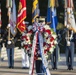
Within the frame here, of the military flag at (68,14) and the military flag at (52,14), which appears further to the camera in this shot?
the military flag at (52,14)

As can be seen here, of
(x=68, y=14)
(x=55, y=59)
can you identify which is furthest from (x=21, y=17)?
(x=55, y=59)

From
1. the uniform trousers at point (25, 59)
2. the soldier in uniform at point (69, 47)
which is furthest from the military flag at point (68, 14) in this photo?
the uniform trousers at point (25, 59)

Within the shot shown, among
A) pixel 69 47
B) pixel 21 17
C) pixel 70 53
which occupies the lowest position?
pixel 70 53

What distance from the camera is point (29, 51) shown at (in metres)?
9.68

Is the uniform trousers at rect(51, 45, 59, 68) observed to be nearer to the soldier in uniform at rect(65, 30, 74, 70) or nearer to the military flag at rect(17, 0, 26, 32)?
the soldier in uniform at rect(65, 30, 74, 70)

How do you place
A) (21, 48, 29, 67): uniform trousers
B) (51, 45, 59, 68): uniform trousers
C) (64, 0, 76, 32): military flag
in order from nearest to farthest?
1. (51, 45, 59, 68): uniform trousers
2. (21, 48, 29, 67): uniform trousers
3. (64, 0, 76, 32): military flag

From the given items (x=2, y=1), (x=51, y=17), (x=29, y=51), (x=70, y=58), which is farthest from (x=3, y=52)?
(x=29, y=51)

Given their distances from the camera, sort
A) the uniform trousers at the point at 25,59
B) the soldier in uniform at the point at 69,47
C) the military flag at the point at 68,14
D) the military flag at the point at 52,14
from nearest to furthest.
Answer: the soldier in uniform at the point at 69,47, the uniform trousers at the point at 25,59, the military flag at the point at 68,14, the military flag at the point at 52,14

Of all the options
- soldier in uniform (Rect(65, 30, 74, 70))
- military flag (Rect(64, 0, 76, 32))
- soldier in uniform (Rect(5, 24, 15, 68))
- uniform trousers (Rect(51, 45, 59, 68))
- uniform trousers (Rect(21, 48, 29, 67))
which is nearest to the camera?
soldier in uniform (Rect(65, 30, 74, 70))

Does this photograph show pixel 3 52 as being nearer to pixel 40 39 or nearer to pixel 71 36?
pixel 71 36

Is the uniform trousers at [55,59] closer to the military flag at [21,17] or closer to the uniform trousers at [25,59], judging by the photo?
the uniform trousers at [25,59]

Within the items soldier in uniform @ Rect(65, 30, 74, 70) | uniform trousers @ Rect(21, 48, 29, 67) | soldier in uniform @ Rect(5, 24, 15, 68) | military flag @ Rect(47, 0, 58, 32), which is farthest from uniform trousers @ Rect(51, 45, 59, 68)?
soldier in uniform @ Rect(5, 24, 15, 68)

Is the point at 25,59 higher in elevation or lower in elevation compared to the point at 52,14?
lower

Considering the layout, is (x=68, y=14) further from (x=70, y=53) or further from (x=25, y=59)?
(x=25, y=59)
